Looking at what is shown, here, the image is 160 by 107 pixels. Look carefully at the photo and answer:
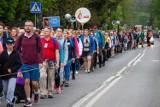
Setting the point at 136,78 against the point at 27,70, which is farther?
the point at 136,78

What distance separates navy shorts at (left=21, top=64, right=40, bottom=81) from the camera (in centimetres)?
1270

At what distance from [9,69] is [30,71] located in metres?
0.99

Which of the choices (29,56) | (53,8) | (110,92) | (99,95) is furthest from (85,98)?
(53,8)

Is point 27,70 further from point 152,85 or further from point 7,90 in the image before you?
point 152,85

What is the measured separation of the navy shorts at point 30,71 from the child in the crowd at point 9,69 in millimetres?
767

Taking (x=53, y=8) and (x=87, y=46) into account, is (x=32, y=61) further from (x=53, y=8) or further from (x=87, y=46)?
(x=53, y=8)

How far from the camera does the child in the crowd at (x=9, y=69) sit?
38.7 ft

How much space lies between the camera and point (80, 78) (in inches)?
817

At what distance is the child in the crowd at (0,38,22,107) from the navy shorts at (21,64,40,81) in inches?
30.2

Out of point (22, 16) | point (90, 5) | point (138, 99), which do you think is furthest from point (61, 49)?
point (90, 5)

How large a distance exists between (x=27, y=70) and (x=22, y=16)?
2236cm

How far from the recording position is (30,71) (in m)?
12.7

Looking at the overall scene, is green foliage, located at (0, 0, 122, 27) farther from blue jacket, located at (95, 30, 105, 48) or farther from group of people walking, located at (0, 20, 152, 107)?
group of people walking, located at (0, 20, 152, 107)

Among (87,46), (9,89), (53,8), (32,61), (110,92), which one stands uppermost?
(53,8)
